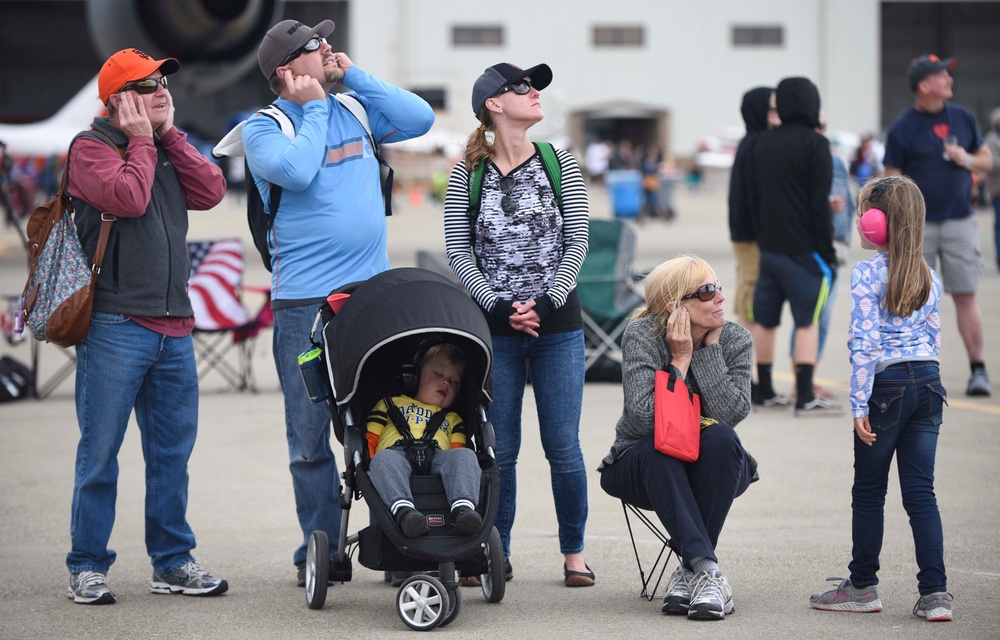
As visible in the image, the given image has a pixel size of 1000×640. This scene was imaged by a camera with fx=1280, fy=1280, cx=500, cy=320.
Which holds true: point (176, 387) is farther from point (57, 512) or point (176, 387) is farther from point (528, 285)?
point (57, 512)

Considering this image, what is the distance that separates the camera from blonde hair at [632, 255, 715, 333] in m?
4.70

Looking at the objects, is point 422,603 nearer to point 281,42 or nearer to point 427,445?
point 427,445

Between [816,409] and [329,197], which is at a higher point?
[329,197]

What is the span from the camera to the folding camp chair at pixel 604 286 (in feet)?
31.5

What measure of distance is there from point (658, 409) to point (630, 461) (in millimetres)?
258

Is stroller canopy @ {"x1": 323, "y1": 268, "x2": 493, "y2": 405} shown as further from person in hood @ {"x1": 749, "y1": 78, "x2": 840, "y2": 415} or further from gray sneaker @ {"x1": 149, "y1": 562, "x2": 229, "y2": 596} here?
person in hood @ {"x1": 749, "y1": 78, "x2": 840, "y2": 415}

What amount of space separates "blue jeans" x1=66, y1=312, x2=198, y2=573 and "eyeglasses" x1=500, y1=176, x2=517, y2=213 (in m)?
1.35

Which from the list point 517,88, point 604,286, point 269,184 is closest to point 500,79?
point 517,88

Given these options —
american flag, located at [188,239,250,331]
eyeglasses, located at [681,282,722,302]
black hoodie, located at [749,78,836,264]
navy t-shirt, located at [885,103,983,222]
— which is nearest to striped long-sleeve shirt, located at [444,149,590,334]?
eyeglasses, located at [681,282,722,302]

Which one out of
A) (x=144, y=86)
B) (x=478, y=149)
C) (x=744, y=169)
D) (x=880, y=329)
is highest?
(x=144, y=86)

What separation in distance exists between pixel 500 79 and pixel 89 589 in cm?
251

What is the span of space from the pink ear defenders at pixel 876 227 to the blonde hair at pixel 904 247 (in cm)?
2

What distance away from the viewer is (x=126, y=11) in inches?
625

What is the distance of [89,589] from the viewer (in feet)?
15.8
